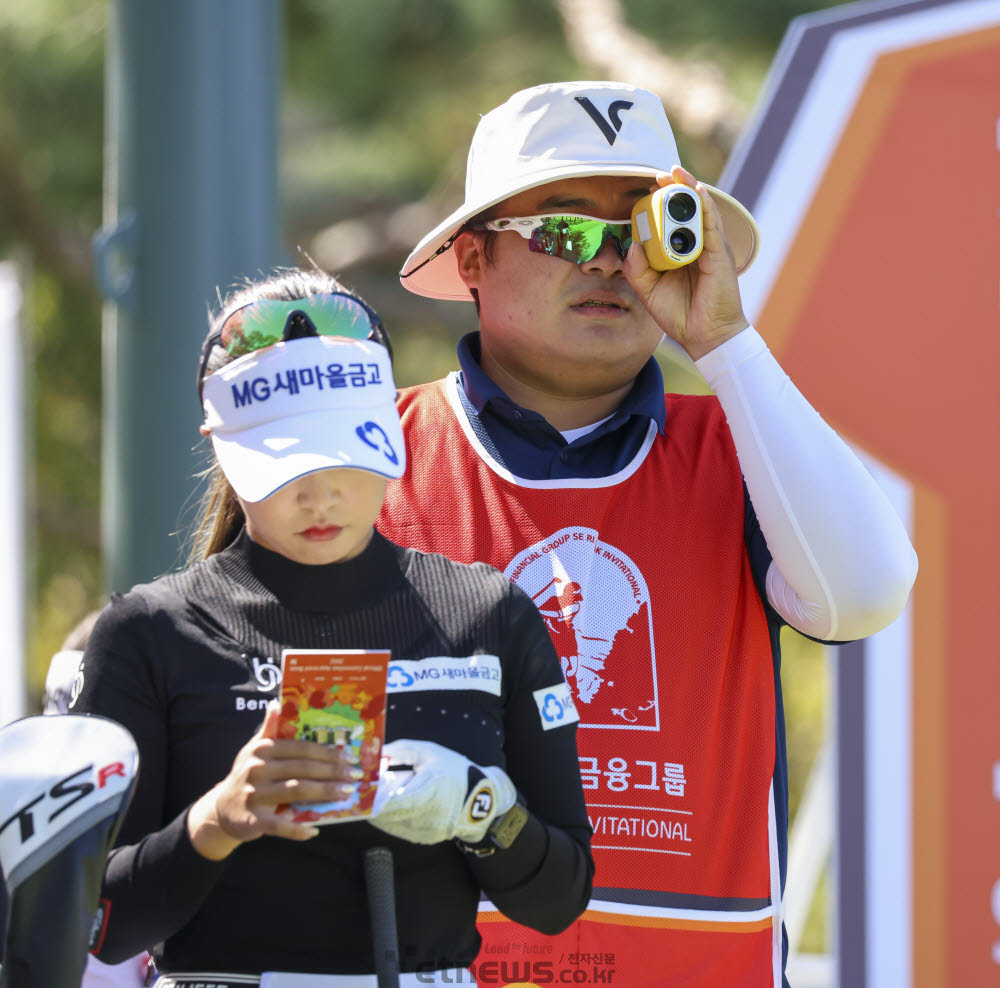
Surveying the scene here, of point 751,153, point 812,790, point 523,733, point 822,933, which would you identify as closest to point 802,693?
point 822,933

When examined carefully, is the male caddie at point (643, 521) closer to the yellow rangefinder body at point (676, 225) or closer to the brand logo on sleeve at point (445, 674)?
the yellow rangefinder body at point (676, 225)

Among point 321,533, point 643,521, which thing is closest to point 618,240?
point 643,521

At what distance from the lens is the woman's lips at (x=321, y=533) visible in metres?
1.83

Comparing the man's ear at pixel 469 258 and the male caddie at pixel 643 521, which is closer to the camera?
the male caddie at pixel 643 521

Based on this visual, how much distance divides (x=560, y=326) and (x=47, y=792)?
1231mm

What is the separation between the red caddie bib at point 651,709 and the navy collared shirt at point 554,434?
4 centimetres

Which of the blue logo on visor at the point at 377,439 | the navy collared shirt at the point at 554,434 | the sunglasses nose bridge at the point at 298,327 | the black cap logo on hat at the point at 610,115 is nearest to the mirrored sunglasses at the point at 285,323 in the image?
the sunglasses nose bridge at the point at 298,327

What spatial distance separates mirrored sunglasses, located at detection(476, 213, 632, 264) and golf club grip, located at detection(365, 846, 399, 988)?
3.81ft

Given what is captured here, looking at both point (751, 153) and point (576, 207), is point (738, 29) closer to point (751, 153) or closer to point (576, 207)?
point (751, 153)

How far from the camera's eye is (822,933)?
387 inches

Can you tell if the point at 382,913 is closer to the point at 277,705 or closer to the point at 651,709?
the point at 277,705

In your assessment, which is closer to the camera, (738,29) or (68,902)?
(68,902)

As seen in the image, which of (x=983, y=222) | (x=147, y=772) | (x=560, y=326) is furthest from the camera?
(x=983, y=222)

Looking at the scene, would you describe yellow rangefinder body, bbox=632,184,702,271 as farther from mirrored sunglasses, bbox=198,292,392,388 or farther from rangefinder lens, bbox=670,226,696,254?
mirrored sunglasses, bbox=198,292,392,388
